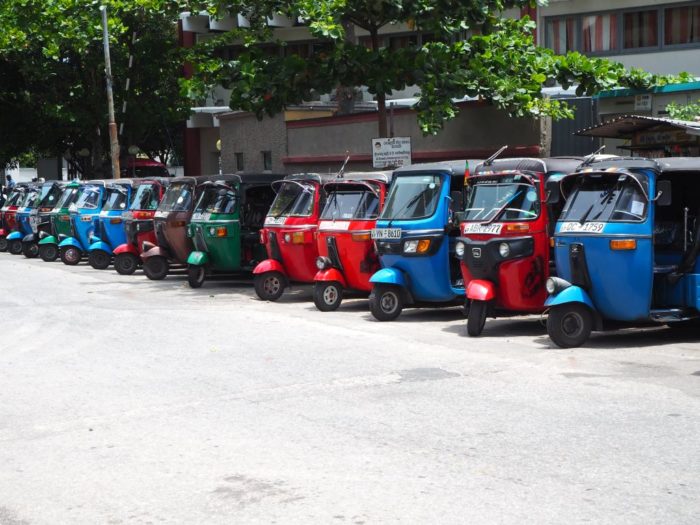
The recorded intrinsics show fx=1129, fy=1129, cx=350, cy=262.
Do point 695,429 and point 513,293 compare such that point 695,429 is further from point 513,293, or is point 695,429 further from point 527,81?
point 527,81

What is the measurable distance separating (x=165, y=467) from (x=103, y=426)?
1.48 metres

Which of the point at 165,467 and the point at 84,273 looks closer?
the point at 165,467

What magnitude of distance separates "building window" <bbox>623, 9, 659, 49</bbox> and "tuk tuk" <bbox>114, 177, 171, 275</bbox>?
14.8 metres

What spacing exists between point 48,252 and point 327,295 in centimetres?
1390

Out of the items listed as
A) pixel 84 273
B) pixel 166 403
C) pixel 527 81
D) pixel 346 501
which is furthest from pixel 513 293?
pixel 84 273

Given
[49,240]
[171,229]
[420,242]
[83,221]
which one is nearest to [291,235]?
[420,242]

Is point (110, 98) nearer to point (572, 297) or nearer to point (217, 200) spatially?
point (217, 200)

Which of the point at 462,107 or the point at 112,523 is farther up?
the point at 462,107

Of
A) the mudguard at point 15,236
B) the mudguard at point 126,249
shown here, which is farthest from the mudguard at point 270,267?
the mudguard at point 15,236

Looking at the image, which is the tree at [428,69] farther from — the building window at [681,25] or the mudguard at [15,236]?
the mudguard at [15,236]

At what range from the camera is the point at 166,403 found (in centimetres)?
935

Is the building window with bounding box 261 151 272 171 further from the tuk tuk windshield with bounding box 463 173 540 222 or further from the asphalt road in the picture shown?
the tuk tuk windshield with bounding box 463 173 540 222

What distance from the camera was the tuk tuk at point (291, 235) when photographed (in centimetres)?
1728

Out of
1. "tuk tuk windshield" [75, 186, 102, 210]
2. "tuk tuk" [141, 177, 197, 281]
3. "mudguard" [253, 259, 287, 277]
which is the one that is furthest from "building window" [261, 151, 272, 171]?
"mudguard" [253, 259, 287, 277]
